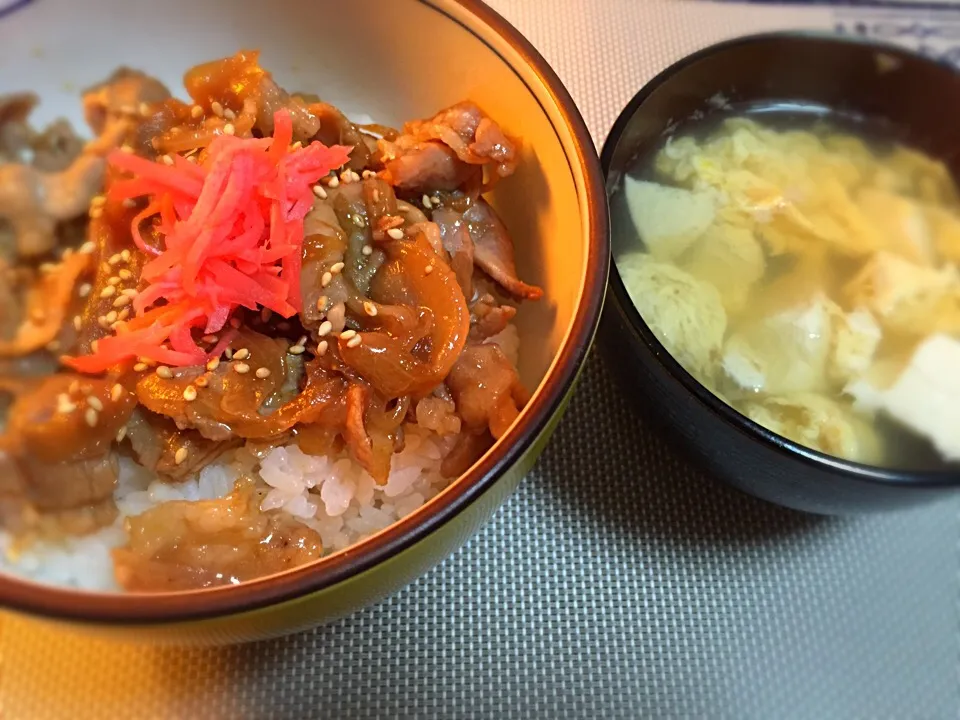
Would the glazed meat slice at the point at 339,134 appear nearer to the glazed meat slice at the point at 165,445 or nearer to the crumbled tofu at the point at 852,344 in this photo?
the glazed meat slice at the point at 165,445

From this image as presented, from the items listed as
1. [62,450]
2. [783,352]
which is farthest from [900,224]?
[62,450]

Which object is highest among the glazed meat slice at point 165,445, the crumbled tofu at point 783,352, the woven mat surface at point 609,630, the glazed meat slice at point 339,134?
the glazed meat slice at point 339,134

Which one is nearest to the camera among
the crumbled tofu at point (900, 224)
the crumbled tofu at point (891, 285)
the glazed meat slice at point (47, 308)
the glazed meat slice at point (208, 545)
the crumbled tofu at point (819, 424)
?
the glazed meat slice at point (208, 545)

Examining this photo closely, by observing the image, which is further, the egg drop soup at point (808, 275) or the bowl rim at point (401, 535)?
the egg drop soup at point (808, 275)

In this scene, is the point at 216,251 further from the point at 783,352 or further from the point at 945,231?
the point at 945,231

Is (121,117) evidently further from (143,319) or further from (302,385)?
(302,385)

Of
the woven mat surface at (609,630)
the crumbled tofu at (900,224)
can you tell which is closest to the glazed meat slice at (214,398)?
the woven mat surface at (609,630)
